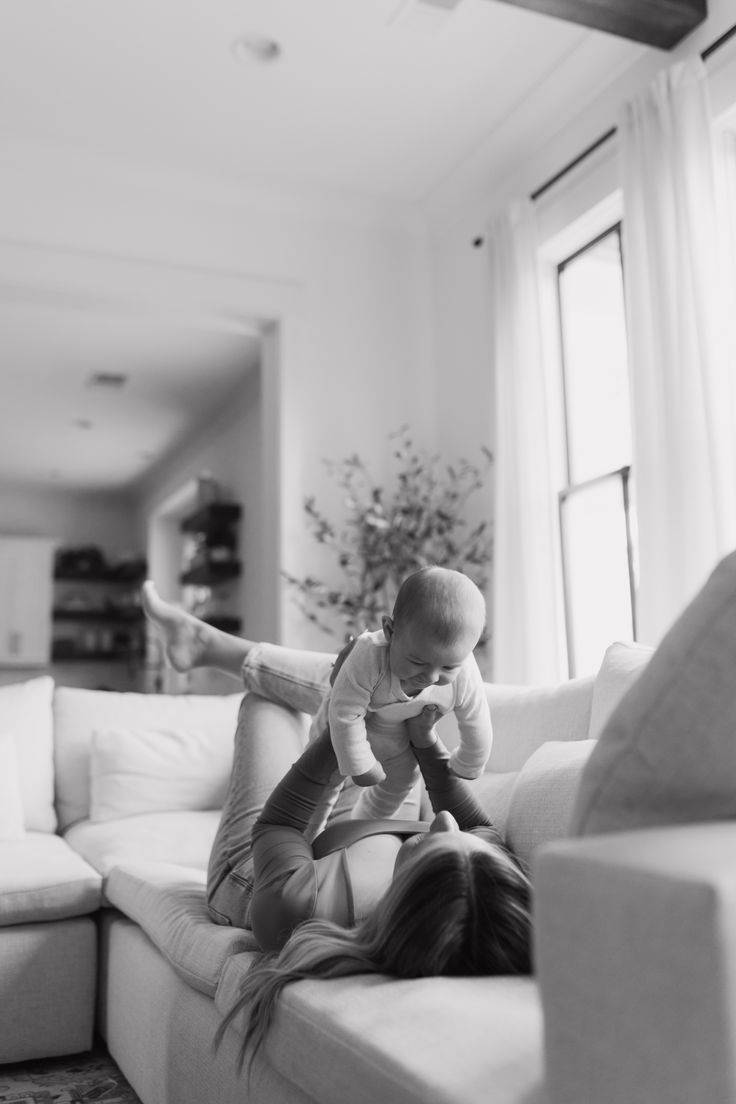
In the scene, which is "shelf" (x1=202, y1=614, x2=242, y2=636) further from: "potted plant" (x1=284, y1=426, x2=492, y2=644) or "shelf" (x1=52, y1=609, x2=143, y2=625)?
"shelf" (x1=52, y1=609, x2=143, y2=625)

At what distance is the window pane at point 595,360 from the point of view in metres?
4.01

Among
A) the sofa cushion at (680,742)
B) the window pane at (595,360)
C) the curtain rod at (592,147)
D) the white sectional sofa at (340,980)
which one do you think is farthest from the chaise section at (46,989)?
the curtain rod at (592,147)

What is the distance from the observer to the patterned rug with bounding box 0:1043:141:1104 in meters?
1.93

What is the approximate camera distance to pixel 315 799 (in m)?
1.47

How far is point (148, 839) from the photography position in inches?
106

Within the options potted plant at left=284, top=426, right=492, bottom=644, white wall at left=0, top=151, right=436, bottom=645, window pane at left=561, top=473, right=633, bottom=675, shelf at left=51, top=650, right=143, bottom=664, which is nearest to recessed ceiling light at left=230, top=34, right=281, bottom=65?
white wall at left=0, top=151, right=436, bottom=645

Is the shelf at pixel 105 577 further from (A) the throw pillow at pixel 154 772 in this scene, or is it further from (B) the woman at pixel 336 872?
(B) the woman at pixel 336 872

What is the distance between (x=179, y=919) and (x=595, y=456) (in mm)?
2834

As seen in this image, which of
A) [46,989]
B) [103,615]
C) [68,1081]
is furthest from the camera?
[103,615]

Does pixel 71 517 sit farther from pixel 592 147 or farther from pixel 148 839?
pixel 148 839

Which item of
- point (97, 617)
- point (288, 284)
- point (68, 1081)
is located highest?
point (288, 284)

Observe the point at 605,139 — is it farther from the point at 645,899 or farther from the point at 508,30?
the point at 645,899

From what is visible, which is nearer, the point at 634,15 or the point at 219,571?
the point at 634,15

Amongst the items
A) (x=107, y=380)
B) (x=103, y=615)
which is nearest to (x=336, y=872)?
(x=107, y=380)
